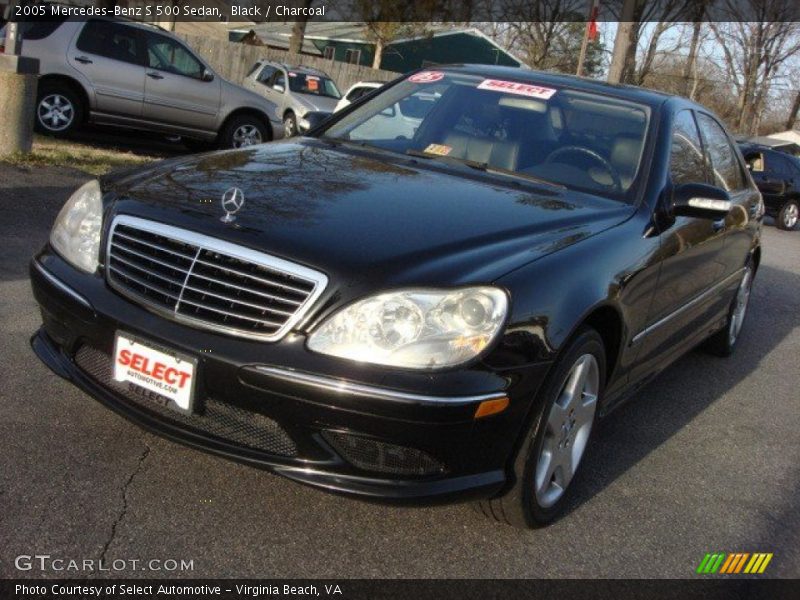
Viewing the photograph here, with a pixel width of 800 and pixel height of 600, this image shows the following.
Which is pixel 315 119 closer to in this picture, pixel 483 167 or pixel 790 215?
pixel 483 167

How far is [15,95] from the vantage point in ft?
Answer: 28.9

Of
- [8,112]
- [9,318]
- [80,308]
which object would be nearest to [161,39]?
[8,112]

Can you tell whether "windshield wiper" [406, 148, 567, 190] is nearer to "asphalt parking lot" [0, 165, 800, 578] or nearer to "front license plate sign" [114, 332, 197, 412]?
"asphalt parking lot" [0, 165, 800, 578]

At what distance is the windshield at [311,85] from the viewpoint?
20484 millimetres

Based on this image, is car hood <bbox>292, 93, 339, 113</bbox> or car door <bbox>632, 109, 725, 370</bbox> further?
car hood <bbox>292, 93, 339, 113</bbox>

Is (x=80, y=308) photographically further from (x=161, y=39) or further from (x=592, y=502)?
(x=161, y=39)

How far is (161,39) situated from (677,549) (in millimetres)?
10216

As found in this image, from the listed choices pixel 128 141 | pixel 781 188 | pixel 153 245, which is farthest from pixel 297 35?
pixel 153 245

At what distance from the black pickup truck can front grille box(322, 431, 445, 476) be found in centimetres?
1792

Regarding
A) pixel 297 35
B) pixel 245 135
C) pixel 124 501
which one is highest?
pixel 297 35

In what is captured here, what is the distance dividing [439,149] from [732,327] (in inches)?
111

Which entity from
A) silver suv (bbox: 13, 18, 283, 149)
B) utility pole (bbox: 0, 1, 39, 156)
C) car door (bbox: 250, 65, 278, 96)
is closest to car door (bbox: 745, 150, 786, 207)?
car door (bbox: 250, 65, 278, 96)

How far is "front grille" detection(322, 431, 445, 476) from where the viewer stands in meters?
2.78

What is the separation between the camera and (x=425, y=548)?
3070 millimetres
